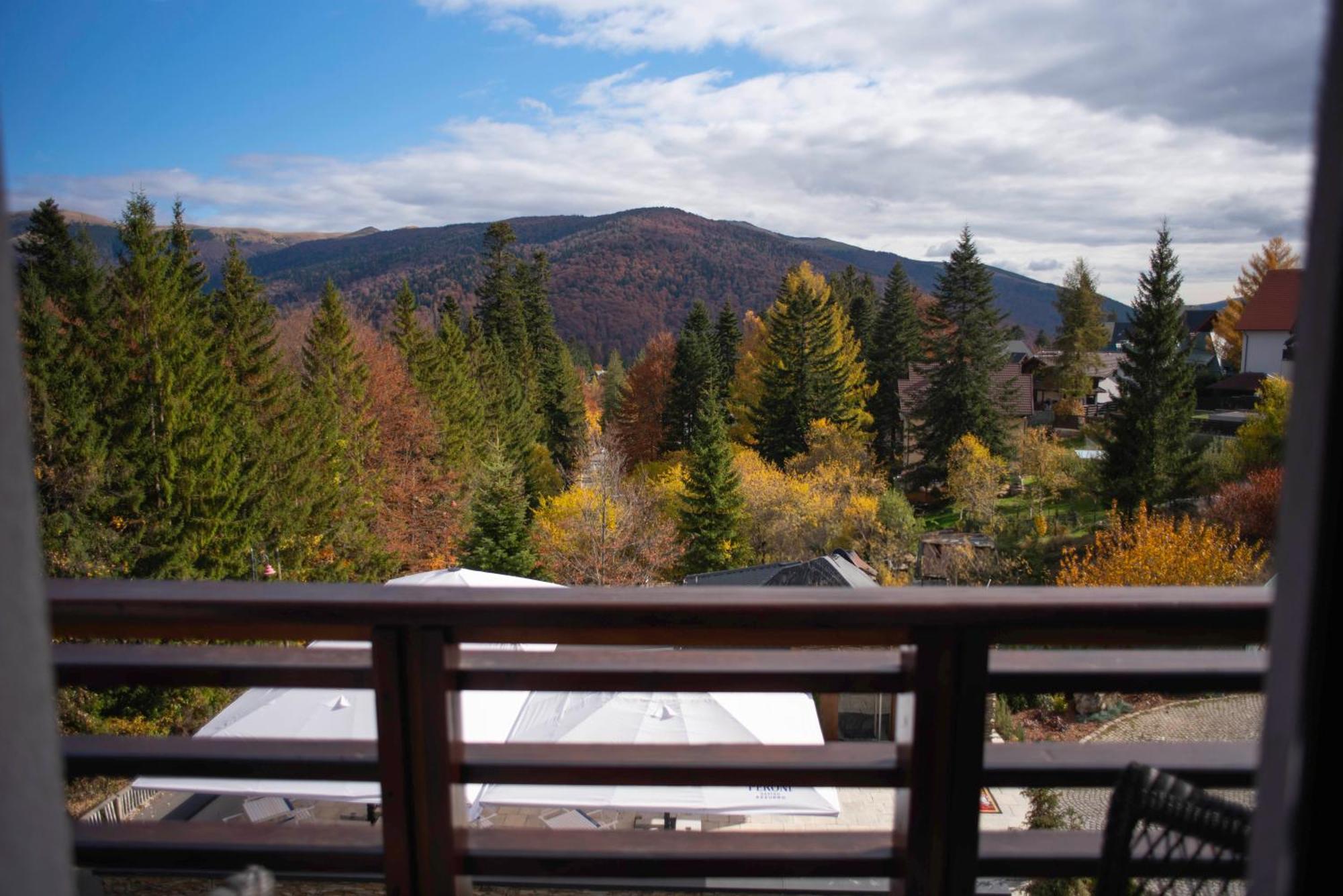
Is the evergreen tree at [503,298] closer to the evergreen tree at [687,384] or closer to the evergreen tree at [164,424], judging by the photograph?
the evergreen tree at [687,384]

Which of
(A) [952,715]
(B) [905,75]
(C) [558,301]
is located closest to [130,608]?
(A) [952,715]

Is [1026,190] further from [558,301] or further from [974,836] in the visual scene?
[558,301]

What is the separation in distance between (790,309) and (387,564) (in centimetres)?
1895

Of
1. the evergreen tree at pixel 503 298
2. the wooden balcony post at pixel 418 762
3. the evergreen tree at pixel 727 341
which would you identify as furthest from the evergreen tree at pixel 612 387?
the wooden balcony post at pixel 418 762

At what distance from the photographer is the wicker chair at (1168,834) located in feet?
4.36

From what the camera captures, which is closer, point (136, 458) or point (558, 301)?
point (136, 458)

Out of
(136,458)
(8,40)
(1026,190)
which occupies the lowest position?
(136,458)

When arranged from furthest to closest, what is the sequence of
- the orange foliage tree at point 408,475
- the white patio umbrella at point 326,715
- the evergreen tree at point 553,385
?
the evergreen tree at point 553,385, the orange foliage tree at point 408,475, the white patio umbrella at point 326,715

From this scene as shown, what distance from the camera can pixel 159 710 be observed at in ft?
50.3

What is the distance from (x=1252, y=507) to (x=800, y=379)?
658 inches

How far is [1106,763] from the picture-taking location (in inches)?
64.0

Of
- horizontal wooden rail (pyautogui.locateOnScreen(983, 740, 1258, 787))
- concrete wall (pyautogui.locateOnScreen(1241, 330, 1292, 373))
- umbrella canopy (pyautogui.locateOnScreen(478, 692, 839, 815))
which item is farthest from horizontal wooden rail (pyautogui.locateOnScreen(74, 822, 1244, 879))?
concrete wall (pyautogui.locateOnScreen(1241, 330, 1292, 373))

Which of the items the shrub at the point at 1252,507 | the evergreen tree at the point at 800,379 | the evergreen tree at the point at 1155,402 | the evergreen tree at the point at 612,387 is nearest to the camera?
the shrub at the point at 1252,507

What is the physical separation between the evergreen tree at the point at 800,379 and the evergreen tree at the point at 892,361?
2.24 metres
